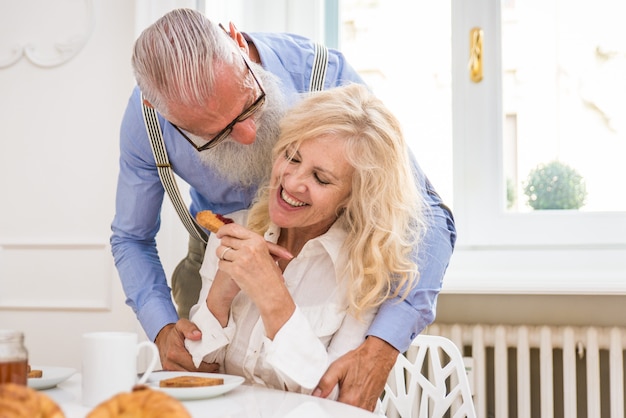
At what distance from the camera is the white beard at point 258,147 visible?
5.32 ft

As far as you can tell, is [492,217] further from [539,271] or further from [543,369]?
[543,369]

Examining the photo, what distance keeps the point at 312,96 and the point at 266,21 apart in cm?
114

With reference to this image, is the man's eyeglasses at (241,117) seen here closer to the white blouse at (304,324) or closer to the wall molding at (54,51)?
the white blouse at (304,324)

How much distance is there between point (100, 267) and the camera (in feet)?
8.36

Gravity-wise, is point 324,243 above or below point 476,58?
below

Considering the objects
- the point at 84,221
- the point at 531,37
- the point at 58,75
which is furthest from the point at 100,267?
the point at 531,37

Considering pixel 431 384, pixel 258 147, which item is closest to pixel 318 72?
pixel 258 147

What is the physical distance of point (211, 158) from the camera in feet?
5.44

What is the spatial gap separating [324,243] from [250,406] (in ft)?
1.58

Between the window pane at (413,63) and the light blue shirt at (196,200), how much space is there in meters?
0.82

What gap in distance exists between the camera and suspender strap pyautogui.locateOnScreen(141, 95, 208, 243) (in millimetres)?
1734

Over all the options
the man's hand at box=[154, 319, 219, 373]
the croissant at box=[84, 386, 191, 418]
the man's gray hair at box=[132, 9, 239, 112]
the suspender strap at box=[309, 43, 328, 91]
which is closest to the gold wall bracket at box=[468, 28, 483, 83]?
the suspender strap at box=[309, 43, 328, 91]

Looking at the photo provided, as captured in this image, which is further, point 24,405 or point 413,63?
point 413,63

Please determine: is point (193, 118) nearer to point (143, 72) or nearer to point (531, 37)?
point (143, 72)
